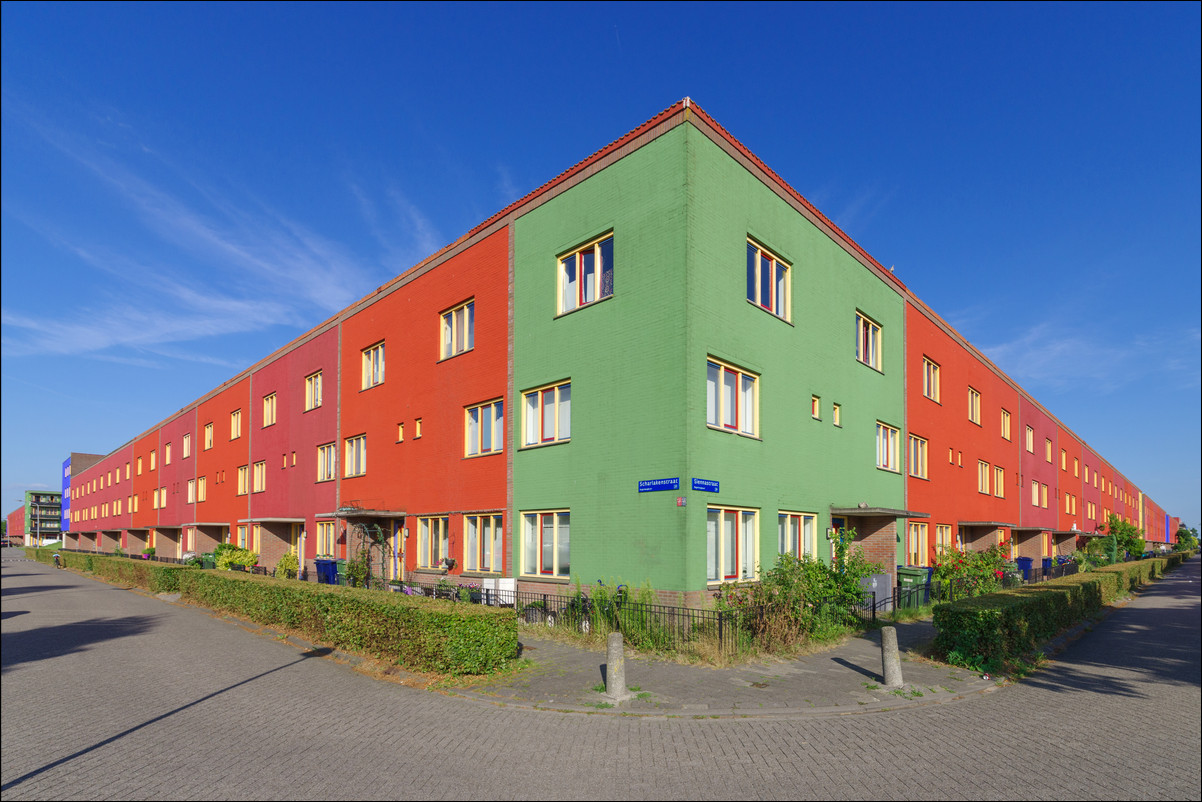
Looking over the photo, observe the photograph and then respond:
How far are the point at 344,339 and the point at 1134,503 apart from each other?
10412 centimetres

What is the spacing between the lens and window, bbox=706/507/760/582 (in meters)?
14.6

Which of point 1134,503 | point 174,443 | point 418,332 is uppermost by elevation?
point 418,332

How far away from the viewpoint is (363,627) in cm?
1225

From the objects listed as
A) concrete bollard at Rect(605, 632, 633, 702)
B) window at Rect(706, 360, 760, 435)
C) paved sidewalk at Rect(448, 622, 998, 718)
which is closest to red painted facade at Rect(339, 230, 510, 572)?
window at Rect(706, 360, 760, 435)

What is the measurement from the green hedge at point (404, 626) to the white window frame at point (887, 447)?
15.3 metres

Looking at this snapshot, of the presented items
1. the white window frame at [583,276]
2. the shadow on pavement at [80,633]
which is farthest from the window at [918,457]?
the shadow on pavement at [80,633]

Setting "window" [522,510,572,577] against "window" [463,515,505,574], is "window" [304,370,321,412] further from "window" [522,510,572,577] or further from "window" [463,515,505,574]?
"window" [522,510,572,577]

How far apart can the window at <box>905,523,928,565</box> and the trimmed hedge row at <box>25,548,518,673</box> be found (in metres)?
16.9

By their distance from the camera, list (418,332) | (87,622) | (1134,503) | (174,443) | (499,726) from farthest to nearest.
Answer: (1134,503)
(174,443)
(418,332)
(87,622)
(499,726)

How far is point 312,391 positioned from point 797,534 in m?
21.3

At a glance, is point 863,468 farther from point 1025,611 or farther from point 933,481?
point 1025,611

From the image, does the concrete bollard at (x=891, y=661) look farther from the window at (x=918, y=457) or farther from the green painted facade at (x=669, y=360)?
the window at (x=918, y=457)

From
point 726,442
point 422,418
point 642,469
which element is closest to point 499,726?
point 642,469

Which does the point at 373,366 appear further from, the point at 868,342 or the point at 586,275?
the point at 868,342
